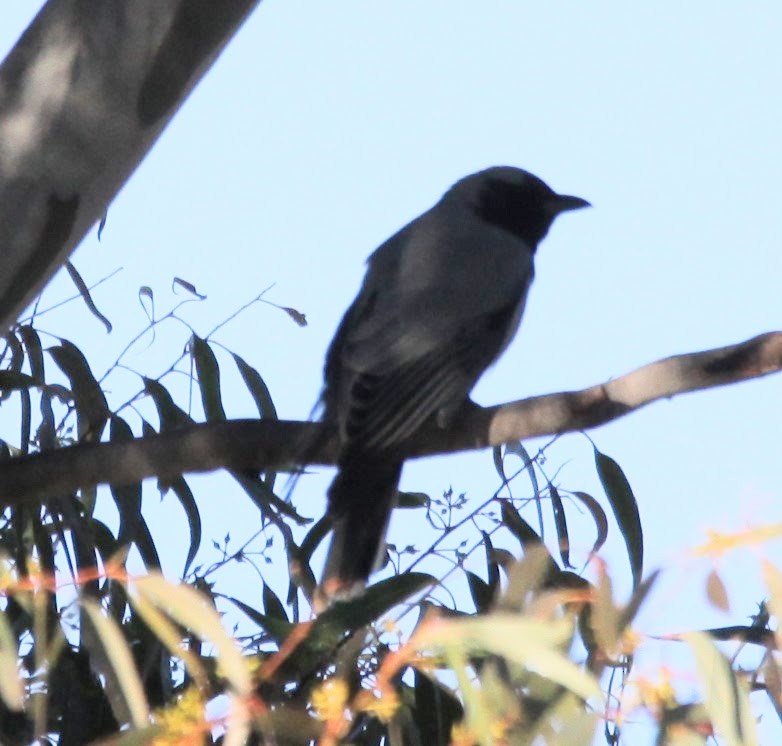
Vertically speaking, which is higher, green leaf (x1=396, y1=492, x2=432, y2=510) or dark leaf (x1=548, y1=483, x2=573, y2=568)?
green leaf (x1=396, y1=492, x2=432, y2=510)

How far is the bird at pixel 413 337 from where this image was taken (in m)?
2.61

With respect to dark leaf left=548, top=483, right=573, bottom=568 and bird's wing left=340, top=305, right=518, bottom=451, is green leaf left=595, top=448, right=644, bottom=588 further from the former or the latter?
bird's wing left=340, top=305, right=518, bottom=451

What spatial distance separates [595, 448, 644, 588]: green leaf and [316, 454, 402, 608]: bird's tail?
37cm

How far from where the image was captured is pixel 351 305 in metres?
3.21

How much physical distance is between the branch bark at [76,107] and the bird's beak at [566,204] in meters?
2.23

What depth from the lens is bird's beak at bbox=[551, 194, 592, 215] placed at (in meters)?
4.03

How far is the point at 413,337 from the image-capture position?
297cm

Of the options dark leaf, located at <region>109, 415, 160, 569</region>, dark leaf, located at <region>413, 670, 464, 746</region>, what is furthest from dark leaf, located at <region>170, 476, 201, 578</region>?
dark leaf, located at <region>413, 670, 464, 746</region>

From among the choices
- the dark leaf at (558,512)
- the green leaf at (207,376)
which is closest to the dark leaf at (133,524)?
the green leaf at (207,376)

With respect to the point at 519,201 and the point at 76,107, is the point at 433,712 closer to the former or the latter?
the point at 76,107

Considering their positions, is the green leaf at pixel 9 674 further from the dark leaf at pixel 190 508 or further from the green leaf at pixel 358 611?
the dark leaf at pixel 190 508

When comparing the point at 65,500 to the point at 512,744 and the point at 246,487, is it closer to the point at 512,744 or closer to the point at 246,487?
the point at 246,487

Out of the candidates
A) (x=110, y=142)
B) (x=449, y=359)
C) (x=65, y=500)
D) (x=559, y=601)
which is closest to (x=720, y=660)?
(x=559, y=601)

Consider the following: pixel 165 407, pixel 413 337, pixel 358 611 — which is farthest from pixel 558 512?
pixel 358 611
